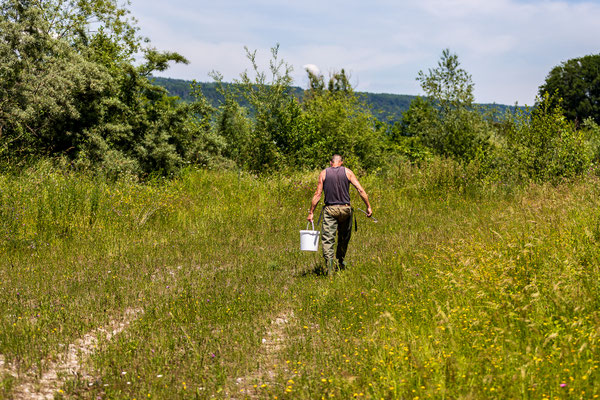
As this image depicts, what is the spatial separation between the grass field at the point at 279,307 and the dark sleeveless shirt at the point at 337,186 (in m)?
1.19

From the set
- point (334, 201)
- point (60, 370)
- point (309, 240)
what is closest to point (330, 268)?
point (309, 240)

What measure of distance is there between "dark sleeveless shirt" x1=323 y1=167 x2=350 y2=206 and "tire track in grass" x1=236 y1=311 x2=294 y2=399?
227 cm

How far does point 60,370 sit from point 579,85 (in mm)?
73401

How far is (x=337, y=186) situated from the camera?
798cm

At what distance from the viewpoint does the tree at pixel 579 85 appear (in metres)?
61.9

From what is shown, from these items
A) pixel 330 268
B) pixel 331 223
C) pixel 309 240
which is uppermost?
pixel 331 223

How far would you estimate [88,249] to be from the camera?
9.29 m

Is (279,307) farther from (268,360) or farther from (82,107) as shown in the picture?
(82,107)

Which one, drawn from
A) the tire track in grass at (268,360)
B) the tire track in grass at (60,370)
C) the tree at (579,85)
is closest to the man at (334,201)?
the tire track in grass at (268,360)

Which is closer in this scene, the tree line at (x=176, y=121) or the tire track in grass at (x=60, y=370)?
the tire track in grass at (x=60, y=370)

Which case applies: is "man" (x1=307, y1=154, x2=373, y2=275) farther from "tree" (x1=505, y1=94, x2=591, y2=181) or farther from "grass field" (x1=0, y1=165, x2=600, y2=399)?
"tree" (x1=505, y1=94, x2=591, y2=181)

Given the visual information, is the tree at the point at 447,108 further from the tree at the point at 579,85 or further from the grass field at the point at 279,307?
the tree at the point at 579,85

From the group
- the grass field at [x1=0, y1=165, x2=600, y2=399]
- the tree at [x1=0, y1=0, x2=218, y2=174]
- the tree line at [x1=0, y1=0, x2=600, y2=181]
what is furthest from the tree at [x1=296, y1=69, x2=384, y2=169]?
the grass field at [x1=0, y1=165, x2=600, y2=399]

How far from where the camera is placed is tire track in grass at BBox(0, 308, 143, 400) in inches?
168
